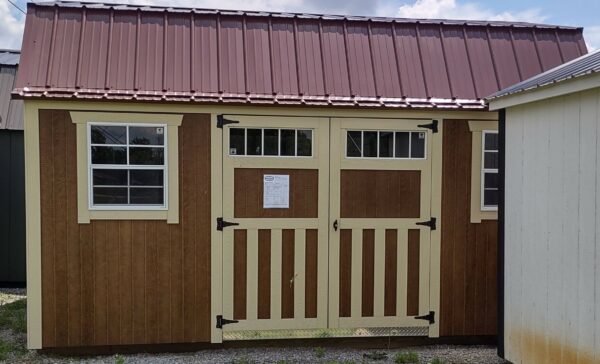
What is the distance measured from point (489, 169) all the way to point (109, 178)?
11.4ft

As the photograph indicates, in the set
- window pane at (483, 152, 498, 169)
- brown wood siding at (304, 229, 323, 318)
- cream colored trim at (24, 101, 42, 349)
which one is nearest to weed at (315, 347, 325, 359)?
brown wood siding at (304, 229, 323, 318)

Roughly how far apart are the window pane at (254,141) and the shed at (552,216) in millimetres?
2040

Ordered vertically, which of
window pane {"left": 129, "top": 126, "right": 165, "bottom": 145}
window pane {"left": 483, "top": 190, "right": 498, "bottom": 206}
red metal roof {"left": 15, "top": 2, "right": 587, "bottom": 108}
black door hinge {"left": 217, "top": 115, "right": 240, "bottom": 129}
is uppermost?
red metal roof {"left": 15, "top": 2, "right": 587, "bottom": 108}

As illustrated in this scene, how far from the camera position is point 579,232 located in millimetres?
3738

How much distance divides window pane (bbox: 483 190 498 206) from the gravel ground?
1.36 meters

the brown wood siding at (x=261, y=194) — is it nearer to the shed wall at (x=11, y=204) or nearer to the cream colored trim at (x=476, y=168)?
the cream colored trim at (x=476, y=168)

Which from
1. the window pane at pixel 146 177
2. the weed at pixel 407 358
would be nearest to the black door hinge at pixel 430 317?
the weed at pixel 407 358

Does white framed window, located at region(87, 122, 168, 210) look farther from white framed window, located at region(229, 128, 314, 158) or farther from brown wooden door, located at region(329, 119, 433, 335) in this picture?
brown wooden door, located at region(329, 119, 433, 335)

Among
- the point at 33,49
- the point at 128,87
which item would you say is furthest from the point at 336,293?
the point at 33,49

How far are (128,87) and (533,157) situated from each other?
11.1ft

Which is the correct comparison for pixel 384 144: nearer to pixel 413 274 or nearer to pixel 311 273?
pixel 413 274

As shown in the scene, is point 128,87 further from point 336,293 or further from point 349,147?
point 336,293

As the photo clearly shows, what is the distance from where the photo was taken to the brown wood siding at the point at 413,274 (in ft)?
17.4

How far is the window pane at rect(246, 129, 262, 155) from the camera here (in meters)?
5.12
